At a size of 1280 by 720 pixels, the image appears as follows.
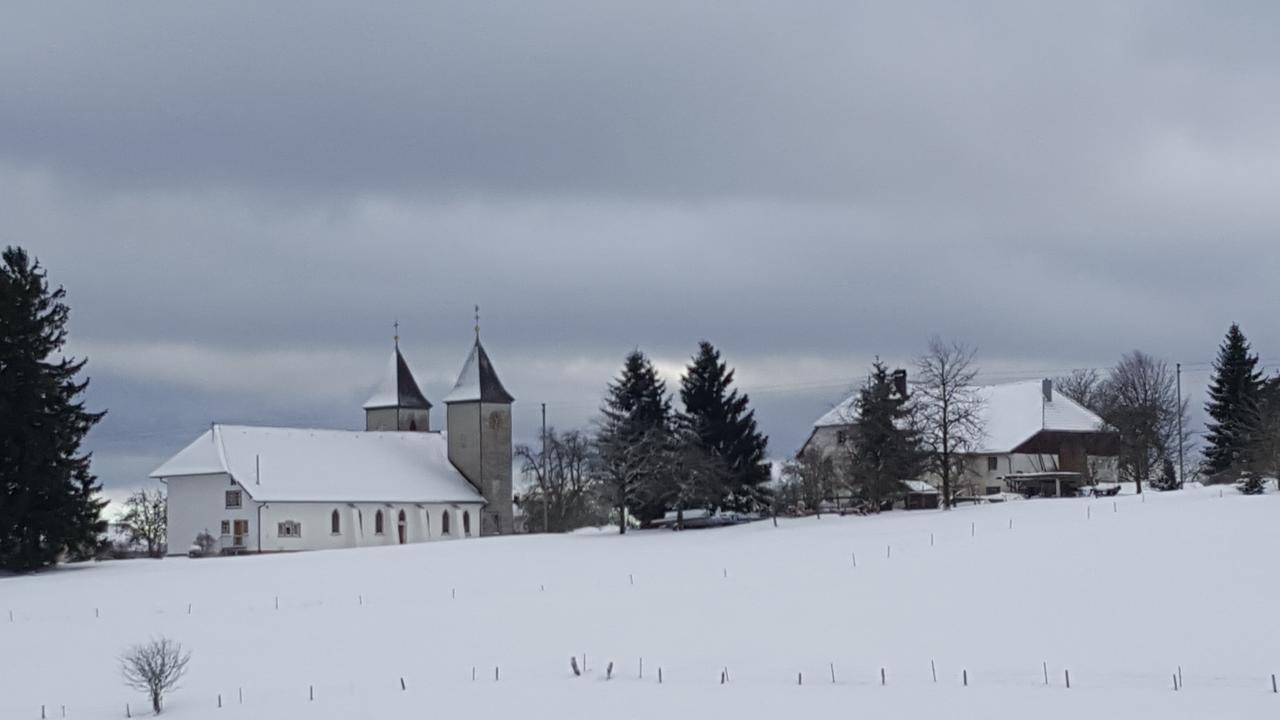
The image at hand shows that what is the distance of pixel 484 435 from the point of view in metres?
98.2

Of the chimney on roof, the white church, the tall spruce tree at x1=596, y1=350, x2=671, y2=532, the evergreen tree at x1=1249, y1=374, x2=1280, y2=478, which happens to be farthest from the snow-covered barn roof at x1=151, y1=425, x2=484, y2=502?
the evergreen tree at x1=1249, y1=374, x2=1280, y2=478

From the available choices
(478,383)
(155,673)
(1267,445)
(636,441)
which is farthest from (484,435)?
(155,673)

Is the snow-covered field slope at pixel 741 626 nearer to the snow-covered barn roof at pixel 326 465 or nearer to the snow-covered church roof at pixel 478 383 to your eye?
the snow-covered barn roof at pixel 326 465

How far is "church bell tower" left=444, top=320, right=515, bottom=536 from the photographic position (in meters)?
97.6

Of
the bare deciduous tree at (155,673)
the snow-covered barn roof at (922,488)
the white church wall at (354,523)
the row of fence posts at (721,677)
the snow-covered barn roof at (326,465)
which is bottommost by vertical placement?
the row of fence posts at (721,677)

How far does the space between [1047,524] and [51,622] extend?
36764 mm

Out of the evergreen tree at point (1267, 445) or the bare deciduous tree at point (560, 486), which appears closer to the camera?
the evergreen tree at point (1267, 445)

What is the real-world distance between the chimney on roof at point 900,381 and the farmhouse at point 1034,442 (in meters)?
4.40

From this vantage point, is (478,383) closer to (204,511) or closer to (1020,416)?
(204,511)

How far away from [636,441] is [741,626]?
119 ft

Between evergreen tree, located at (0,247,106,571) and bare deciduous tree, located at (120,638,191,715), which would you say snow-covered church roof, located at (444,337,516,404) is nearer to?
evergreen tree, located at (0,247,106,571)

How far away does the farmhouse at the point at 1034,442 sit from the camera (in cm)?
9550

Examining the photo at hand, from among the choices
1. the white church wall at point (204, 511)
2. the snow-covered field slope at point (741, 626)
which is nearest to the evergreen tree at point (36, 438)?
the snow-covered field slope at point (741, 626)

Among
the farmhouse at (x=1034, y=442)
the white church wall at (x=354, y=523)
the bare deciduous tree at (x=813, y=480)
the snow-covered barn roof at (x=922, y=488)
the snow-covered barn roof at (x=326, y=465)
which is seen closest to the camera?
the snow-covered barn roof at (x=922, y=488)
